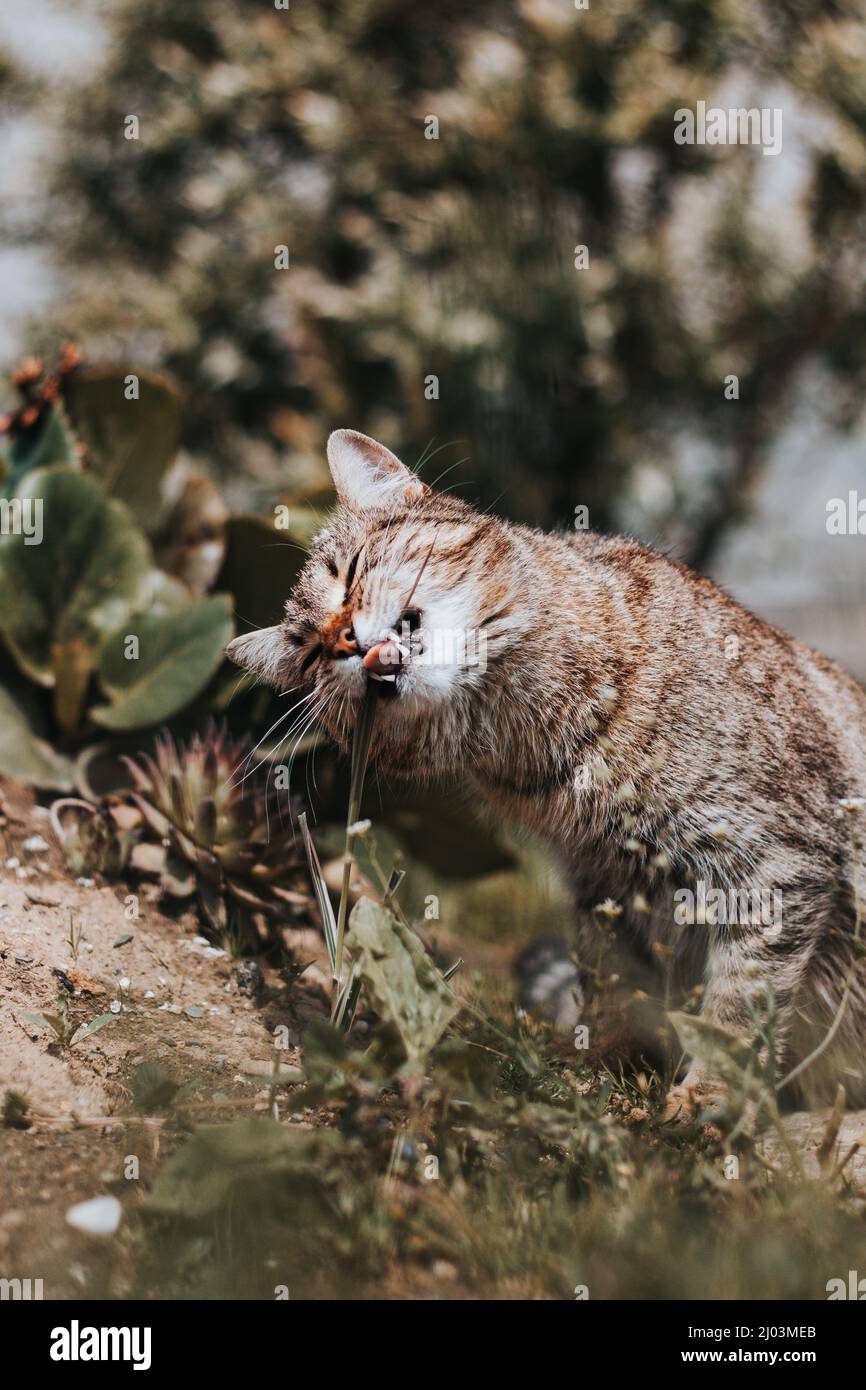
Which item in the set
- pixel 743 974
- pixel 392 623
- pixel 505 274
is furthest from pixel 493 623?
pixel 505 274

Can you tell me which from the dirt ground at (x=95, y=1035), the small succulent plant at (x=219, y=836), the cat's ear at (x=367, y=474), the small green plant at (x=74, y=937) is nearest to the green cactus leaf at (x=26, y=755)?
the dirt ground at (x=95, y=1035)

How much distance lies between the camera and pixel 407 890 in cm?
330

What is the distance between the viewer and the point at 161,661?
9.86ft

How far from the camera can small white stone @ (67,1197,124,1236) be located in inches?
67.5

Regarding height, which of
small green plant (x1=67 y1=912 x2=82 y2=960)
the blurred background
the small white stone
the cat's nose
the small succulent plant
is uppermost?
the blurred background

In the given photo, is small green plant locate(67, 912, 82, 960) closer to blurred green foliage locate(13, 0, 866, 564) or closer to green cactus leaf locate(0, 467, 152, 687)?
green cactus leaf locate(0, 467, 152, 687)

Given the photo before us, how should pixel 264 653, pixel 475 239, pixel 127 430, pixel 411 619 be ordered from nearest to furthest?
pixel 411 619
pixel 264 653
pixel 127 430
pixel 475 239

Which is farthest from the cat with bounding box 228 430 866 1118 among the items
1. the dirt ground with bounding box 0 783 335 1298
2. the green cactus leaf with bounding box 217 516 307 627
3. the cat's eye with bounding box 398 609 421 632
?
the dirt ground with bounding box 0 783 335 1298

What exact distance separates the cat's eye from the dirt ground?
0.84 meters

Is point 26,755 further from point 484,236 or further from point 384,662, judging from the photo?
point 484,236

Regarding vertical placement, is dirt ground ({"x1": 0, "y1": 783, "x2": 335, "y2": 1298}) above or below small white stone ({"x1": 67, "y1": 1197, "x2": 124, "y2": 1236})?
above

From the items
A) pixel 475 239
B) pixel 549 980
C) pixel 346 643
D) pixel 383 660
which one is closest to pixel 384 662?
pixel 383 660

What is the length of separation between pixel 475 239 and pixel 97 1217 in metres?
5.33
